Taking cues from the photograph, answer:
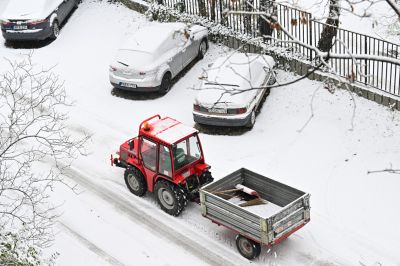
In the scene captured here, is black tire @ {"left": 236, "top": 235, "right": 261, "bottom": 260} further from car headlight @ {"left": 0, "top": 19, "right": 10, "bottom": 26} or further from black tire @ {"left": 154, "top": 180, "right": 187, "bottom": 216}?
car headlight @ {"left": 0, "top": 19, "right": 10, "bottom": 26}

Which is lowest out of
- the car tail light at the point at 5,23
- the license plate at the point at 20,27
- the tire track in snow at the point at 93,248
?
the tire track in snow at the point at 93,248

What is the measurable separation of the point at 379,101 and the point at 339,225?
455 cm

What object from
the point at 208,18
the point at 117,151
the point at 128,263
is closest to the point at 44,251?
the point at 128,263

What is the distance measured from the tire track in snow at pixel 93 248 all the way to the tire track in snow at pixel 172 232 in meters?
1.06

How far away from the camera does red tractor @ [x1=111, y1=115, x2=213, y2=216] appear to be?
13711mm

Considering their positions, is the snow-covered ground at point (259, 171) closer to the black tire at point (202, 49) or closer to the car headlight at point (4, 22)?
the black tire at point (202, 49)

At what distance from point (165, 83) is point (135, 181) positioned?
4.78m

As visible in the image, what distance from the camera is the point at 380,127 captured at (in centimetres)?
1641

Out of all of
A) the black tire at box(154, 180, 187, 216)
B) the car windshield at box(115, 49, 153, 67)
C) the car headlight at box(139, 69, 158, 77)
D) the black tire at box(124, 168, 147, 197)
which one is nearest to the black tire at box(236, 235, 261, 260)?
the black tire at box(154, 180, 187, 216)

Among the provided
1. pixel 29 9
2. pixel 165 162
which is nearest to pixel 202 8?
pixel 29 9

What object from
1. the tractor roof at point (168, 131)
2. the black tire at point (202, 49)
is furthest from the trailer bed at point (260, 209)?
the black tire at point (202, 49)

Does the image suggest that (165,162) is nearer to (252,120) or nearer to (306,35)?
(252,120)

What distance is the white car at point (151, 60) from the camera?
18.5m

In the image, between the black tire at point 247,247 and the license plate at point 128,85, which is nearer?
the black tire at point 247,247
